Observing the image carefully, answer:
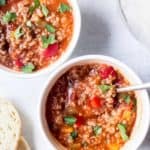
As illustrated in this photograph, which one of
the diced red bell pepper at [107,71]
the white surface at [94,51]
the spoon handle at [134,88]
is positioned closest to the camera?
the spoon handle at [134,88]

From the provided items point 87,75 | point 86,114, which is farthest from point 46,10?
point 86,114

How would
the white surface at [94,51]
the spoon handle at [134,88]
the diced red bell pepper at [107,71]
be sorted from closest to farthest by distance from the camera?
1. the spoon handle at [134,88]
2. the diced red bell pepper at [107,71]
3. the white surface at [94,51]

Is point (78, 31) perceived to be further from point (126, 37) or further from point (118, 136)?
point (118, 136)

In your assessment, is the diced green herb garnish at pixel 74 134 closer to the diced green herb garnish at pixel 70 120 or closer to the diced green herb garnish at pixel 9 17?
the diced green herb garnish at pixel 70 120

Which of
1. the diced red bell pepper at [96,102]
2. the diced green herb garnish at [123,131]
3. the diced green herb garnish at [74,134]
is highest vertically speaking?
the diced red bell pepper at [96,102]

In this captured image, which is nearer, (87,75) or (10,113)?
(87,75)

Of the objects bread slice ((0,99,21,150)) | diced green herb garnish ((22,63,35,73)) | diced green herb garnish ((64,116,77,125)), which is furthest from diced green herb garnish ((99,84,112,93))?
bread slice ((0,99,21,150))

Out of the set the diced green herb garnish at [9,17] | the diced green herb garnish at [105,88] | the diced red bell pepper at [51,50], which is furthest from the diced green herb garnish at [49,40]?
the diced green herb garnish at [105,88]
